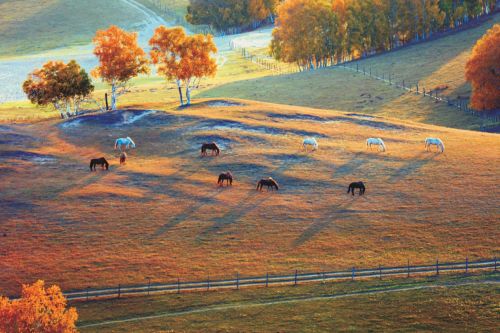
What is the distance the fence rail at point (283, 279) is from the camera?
43375 mm

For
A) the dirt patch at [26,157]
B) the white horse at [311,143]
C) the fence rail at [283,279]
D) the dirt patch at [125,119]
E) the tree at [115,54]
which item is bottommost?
the fence rail at [283,279]

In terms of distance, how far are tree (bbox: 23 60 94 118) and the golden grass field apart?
36.0 feet

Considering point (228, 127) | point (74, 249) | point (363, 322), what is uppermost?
point (228, 127)

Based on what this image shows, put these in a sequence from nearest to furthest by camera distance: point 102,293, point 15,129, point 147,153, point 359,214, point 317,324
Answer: point 317,324 → point 102,293 → point 359,214 → point 147,153 → point 15,129

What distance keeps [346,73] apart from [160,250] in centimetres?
8963

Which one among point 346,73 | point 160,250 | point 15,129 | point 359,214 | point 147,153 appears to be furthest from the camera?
point 346,73

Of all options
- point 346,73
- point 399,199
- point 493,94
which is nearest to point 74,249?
point 399,199

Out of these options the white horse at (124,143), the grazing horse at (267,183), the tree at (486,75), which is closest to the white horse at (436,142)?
the grazing horse at (267,183)

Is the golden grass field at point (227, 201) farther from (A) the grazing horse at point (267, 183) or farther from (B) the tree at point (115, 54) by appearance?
(B) the tree at point (115, 54)

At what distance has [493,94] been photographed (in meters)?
95.9

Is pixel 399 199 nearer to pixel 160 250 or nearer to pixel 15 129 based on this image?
pixel 160 250

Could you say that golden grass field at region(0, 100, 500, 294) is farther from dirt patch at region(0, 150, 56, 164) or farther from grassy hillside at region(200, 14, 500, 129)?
grassy hillside at region(200, 14, 500, 129)

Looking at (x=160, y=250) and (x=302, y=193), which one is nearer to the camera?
(x=160, y=250)

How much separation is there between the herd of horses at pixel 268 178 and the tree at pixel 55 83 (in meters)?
22.0
